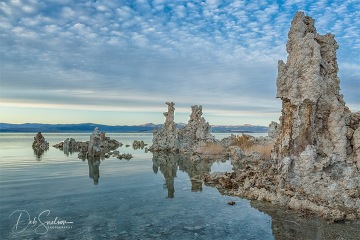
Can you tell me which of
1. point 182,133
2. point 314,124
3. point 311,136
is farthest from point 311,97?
point 182,133

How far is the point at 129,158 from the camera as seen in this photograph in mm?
40906

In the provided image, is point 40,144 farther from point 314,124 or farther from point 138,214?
point 314,124

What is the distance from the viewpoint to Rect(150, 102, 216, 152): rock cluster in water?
52.2 metres

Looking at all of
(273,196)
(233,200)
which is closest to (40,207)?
(233,200)

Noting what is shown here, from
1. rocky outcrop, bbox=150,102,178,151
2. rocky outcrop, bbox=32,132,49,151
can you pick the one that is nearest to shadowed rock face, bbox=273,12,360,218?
rocky outcrop, bbox=150,102,178,151

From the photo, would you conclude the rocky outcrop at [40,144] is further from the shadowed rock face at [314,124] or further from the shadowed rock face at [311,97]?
the shadowed rock face at [311,97]

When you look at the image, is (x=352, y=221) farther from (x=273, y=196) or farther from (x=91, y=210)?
(x=91, y=210)

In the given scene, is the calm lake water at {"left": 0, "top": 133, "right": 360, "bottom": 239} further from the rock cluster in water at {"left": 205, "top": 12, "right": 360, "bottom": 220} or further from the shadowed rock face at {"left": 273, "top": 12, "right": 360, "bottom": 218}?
the shadowed rock face at {"left": 273, "top": 12, "right": 360, "bottom": 218}
